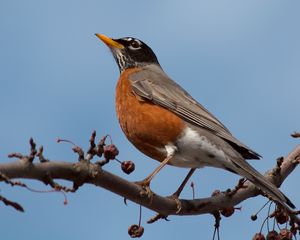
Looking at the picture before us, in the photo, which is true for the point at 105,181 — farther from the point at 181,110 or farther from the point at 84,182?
the point at 181,110

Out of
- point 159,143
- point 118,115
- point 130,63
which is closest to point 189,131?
point 159,143

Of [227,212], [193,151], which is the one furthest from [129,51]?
[227,212]

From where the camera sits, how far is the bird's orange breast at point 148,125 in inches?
185

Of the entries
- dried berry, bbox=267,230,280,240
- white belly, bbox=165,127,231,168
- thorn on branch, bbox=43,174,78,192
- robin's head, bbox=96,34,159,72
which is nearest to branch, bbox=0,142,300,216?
thorn on branch, bbox=43,174,78,192

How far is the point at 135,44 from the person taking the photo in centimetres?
651

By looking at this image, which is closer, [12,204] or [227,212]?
[12,204]

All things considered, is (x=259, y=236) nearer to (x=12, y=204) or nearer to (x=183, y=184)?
(x=183, y=184)

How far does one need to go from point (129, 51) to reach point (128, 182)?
141 inches

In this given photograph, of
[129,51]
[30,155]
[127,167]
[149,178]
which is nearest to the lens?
[30,155]

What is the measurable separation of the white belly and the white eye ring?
6.52 ft

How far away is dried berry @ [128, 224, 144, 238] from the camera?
138 inches

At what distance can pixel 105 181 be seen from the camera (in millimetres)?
2764

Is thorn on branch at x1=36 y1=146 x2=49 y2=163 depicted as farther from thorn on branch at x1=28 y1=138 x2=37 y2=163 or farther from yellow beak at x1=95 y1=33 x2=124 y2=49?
yellow beak at x1=95 y1=33 x2=124 y2=49

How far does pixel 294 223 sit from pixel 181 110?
159 centimetres
